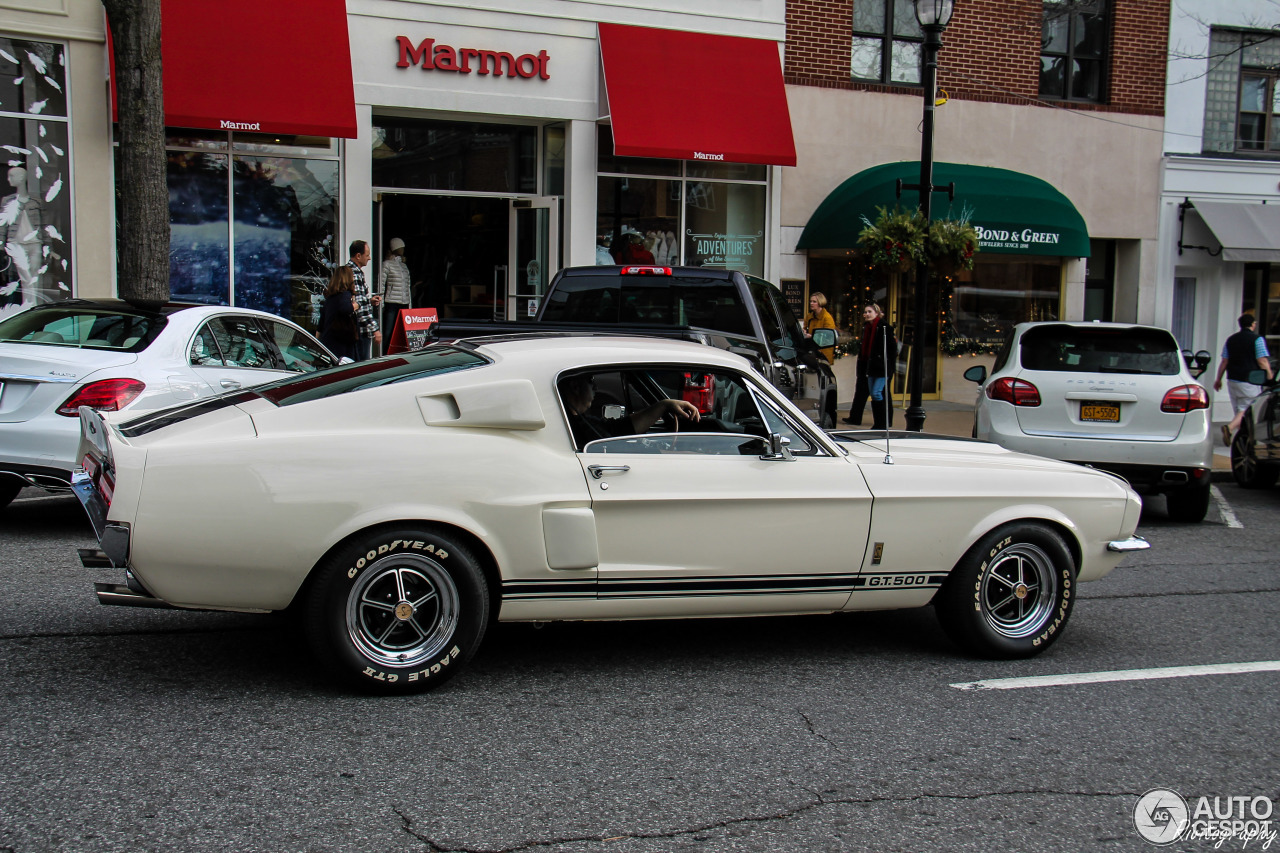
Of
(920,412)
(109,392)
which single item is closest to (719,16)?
(920,412)

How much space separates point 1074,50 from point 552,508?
1714 centimetres

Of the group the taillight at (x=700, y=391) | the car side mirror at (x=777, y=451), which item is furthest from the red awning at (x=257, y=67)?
the car side mirror at (x=777, y=451)

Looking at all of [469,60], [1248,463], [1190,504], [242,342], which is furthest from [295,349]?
[1248,463]

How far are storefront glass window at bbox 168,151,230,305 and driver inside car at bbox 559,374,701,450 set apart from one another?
987 centimetres

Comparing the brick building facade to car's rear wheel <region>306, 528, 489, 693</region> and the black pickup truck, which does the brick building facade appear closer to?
the black pickup truck

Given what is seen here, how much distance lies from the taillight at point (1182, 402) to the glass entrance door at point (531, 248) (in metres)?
8.69

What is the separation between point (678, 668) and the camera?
5305 mm

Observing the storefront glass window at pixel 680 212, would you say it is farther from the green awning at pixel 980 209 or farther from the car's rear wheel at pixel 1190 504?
the car's rear wheel at pixel 1190 504

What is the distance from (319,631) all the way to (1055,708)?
3.00 m

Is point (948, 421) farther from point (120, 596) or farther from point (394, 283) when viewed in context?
point (120, 596)

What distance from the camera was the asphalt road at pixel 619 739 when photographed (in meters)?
3.63

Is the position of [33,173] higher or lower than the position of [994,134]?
lower

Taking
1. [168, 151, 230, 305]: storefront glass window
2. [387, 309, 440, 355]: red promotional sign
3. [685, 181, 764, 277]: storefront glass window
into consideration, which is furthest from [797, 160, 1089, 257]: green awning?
[168, 151, 230, 305]: storefront glass window

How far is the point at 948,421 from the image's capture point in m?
16.2
